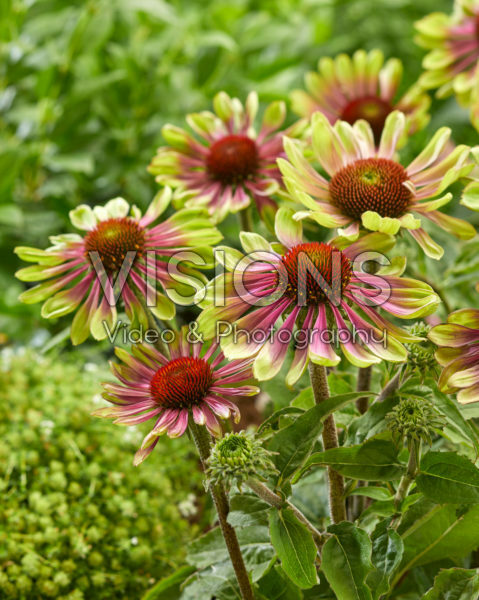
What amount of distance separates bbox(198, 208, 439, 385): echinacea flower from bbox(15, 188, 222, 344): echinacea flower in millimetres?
74

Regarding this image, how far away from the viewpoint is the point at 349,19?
5.98 feet

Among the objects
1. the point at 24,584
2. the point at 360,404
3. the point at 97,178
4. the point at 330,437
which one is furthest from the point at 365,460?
the point at 97,178

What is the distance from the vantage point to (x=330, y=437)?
55 cm

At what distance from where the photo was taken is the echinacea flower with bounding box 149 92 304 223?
0.75 metres

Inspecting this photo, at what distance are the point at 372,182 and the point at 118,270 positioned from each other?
246 mm

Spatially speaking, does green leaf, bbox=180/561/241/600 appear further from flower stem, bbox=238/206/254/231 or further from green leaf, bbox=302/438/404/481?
flower stem, bbox=238/206/254/231

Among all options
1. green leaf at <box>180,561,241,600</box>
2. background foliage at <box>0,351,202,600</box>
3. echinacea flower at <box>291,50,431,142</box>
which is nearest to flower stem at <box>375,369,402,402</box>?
green leaf at <box>180,561,241,600</box>

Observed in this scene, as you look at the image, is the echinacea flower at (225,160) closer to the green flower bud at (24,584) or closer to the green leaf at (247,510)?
the green leaf at (247,510)

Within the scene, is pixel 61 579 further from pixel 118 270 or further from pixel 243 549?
pixel 118 270

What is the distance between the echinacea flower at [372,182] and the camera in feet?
1.83

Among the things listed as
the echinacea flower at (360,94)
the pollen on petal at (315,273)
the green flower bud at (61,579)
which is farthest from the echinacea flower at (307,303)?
the echinacea flower at (360,94)

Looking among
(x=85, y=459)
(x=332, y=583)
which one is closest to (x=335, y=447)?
(x=332, y=583)

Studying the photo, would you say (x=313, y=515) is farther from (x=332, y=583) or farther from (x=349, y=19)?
(x=349, y=19)

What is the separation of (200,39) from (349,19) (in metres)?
0.71
